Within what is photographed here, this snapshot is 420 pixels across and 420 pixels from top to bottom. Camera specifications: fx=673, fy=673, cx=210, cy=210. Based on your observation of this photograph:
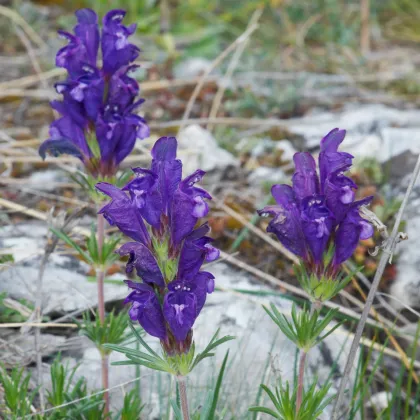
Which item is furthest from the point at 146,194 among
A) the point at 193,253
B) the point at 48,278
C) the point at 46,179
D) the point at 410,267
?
the point at 46,179

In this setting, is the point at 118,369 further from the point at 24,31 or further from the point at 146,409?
the point at 24,31

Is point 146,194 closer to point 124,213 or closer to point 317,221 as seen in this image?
point 124,213

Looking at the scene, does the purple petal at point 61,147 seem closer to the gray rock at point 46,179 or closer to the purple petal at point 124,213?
the purple petal at point 124,213

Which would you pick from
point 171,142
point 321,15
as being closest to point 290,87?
point 321,15

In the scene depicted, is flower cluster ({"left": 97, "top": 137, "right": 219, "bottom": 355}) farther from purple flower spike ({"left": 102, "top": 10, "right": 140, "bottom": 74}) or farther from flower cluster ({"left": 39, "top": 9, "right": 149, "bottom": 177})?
purple flower spike ({"left": 102, "top": 10, "right": 140, "bottom": 74})

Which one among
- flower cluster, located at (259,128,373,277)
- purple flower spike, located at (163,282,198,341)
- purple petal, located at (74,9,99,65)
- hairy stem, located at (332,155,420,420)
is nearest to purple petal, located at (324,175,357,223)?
flower cluster, located at (259,128,373,277)

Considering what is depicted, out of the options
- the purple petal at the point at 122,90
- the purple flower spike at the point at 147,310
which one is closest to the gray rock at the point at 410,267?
the purple petal at the point at 122,90

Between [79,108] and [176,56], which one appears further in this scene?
[176,56]
